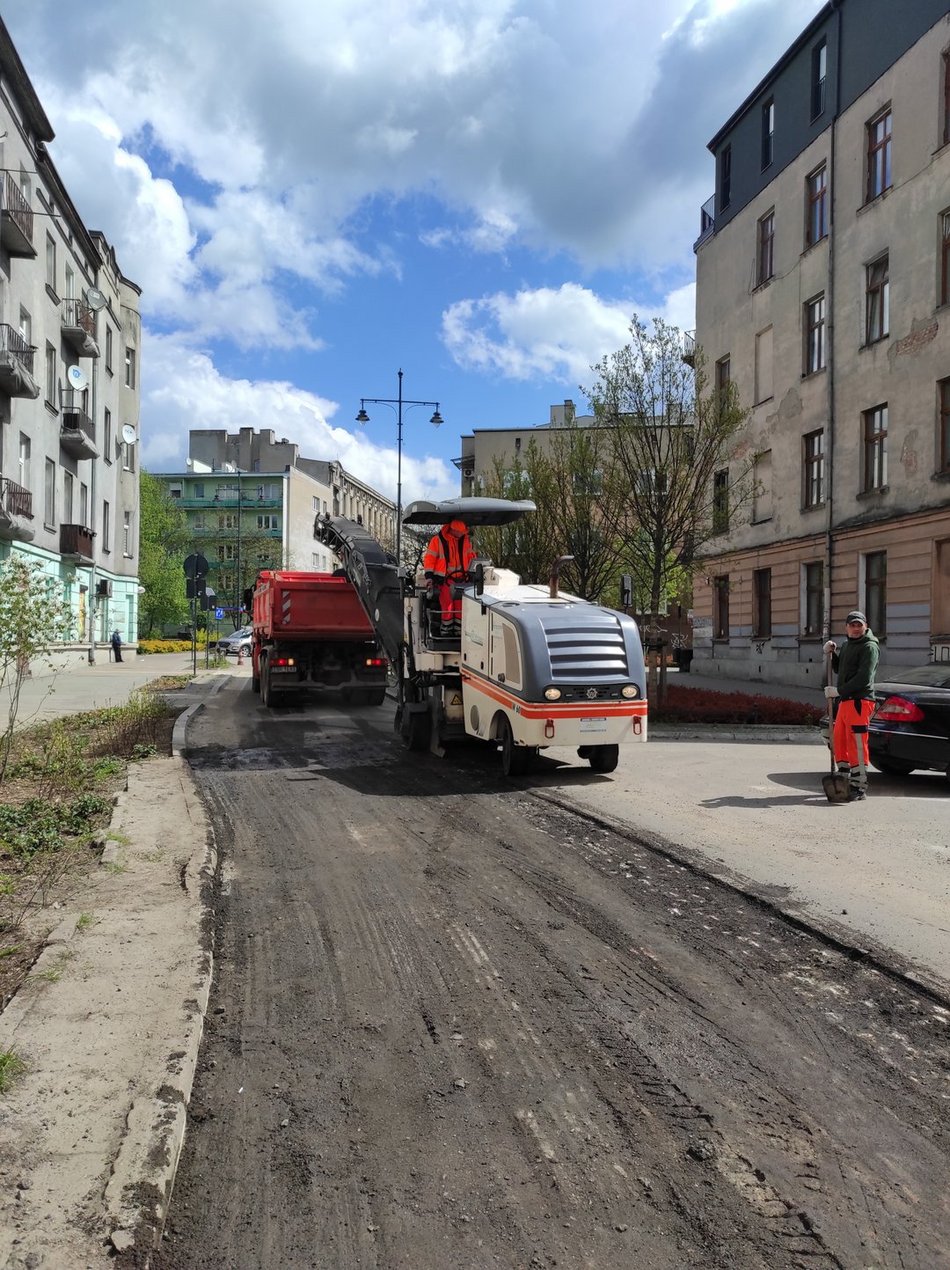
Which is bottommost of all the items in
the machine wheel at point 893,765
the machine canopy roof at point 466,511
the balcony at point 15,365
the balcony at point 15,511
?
the machine wheel at point 893,765

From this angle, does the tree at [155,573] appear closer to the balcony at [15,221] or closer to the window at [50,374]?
the window at [50,374]

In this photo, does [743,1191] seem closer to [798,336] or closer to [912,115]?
[912,115]

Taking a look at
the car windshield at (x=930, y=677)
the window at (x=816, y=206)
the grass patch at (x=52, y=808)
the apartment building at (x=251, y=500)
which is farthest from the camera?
the apartment building at (x=251, y=500)

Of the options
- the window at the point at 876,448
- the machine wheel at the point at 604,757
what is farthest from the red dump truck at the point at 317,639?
the window at the point at 876,448

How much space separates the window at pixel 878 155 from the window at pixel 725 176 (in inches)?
322

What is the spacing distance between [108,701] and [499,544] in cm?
1366

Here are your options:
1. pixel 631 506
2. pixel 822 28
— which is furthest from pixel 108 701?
pixel 822 28

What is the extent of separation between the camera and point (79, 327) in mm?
33594

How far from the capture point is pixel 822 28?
84.1 feet

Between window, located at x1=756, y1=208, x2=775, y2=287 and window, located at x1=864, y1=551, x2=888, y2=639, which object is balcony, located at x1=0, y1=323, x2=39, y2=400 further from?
window, located at x1=864, y1=551, x2=888, y2=639

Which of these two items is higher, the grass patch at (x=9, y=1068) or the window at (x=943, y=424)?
the window at (x=943, y=424)

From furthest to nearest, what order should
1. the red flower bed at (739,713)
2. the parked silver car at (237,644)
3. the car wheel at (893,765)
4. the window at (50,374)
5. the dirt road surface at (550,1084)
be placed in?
the parked silver car at (237,644) < the window at (50,374) < the red flower bed at (739,713) < the car wheel at (893,765) < the dirt road surface at (550,1084)

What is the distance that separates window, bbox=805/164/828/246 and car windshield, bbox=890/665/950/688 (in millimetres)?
18788

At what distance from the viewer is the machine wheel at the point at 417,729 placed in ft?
40.0
